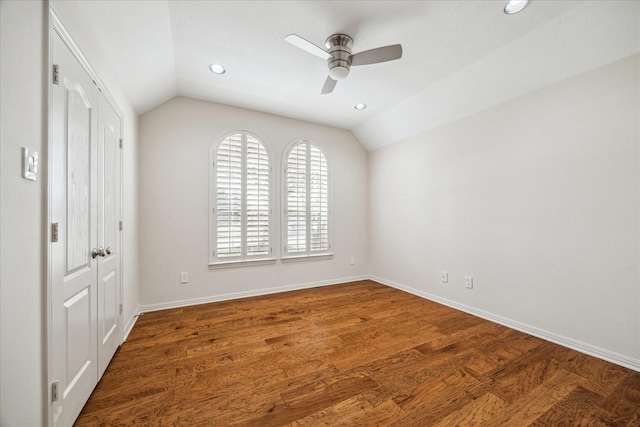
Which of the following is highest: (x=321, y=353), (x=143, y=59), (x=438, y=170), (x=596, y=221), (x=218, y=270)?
(x=143, y=59)

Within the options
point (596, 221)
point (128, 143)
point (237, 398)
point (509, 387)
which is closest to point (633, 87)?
point (596, 221)

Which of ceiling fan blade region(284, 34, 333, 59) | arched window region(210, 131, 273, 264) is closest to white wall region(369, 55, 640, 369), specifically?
ceiling fan blade region(284, 34, 333, 59)

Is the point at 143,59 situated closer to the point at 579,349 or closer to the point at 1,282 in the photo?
the point at 1,282

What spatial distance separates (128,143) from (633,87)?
450 centimetres

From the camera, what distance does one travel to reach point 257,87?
10.1 ft

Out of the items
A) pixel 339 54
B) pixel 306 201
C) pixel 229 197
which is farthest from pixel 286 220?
pixel 339 54

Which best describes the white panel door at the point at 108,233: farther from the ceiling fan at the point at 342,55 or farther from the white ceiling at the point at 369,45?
the ceiling fan at the point at 342,55

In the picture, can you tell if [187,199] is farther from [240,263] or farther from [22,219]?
[22,219]

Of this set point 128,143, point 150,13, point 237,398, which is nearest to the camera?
point 237,398

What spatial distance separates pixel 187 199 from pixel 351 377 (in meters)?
2.82

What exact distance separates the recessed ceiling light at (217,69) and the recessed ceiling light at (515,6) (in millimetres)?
2565

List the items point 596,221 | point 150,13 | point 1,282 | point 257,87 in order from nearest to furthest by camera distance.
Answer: point 1,282
point 150,13
point 596,221
point 257,87

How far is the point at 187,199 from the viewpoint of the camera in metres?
3.28

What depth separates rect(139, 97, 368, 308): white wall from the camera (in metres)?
3.10
